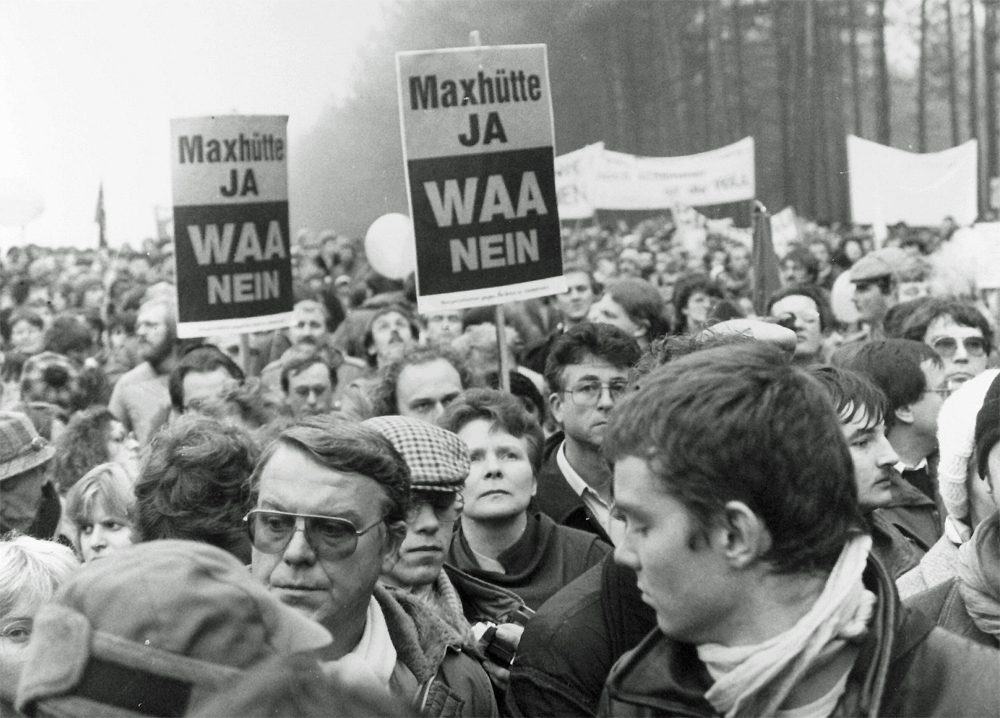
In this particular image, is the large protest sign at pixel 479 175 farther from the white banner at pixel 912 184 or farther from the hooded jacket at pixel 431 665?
the white banner at pixel 912 184

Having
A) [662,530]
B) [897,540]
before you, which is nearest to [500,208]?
[897,540]

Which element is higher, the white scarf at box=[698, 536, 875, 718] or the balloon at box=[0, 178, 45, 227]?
the balloon at box=[0, 178, 45, 227]

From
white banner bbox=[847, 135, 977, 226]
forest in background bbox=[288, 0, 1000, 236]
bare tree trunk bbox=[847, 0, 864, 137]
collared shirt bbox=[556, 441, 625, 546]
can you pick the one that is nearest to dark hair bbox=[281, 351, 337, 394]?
collared shirt bbox=[556, 441, 625, 546]

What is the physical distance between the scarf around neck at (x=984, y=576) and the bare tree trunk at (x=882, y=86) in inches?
669

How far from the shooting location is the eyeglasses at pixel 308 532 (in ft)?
7.76

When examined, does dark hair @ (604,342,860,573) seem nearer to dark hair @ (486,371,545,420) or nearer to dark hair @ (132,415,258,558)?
dark hair @ (132,415,258,558)

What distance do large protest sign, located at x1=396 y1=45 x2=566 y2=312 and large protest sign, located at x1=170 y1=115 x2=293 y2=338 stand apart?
1274mm

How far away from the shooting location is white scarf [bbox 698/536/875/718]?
165cm

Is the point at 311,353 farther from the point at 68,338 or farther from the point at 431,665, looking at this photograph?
the point at 431,665

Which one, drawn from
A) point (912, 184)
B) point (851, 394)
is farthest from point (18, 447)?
point (912, 184)

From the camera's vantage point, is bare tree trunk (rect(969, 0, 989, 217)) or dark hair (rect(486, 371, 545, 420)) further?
bare tree trunk (rect(969, 0, 989, 217))

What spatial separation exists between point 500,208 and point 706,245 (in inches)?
374

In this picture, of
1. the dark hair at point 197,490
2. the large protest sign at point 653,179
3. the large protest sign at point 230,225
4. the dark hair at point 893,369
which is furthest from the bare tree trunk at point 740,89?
the dark hair at point 197,490

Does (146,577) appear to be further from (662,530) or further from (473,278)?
(473,278)
